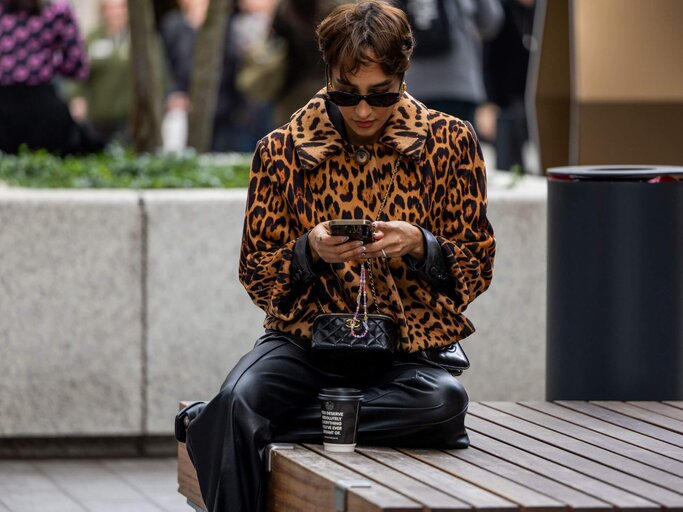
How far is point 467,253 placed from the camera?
196 inches

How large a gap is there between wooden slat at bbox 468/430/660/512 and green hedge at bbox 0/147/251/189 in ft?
9.12

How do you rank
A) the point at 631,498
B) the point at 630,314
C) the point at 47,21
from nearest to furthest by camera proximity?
→ 1. the point at 631,498
2. the point at 630,314
3. the point at 47,21

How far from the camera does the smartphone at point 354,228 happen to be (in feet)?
15.1

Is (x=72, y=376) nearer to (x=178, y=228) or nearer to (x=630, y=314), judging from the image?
(x=178, y=228)

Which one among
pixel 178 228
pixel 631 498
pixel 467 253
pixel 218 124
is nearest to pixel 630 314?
pixel 467 253

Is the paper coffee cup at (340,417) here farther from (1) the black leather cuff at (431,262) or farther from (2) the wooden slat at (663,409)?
(2) the wooden slat at (663,409)

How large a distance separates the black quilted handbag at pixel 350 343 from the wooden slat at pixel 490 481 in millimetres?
285

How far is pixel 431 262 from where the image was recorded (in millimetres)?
4828

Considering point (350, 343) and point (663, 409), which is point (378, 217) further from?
point (663, 409)

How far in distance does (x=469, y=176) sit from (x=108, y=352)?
8.32ft

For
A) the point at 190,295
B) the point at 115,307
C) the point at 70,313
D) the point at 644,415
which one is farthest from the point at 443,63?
the point at 644,415

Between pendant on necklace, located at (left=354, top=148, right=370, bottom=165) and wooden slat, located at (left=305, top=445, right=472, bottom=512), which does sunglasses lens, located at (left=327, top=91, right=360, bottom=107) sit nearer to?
pendant on necklace, located at (left=354, top=148, right=370, bottom=165)

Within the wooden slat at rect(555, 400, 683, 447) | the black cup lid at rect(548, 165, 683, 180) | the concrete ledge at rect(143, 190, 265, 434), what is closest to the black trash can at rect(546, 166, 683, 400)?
the black cup lid at rect(548, 165, 683, 180)

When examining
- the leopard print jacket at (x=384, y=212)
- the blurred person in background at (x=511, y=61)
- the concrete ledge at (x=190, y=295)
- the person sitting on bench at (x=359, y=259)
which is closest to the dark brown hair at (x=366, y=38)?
the person sitting on bench at (x=359, y=259)
